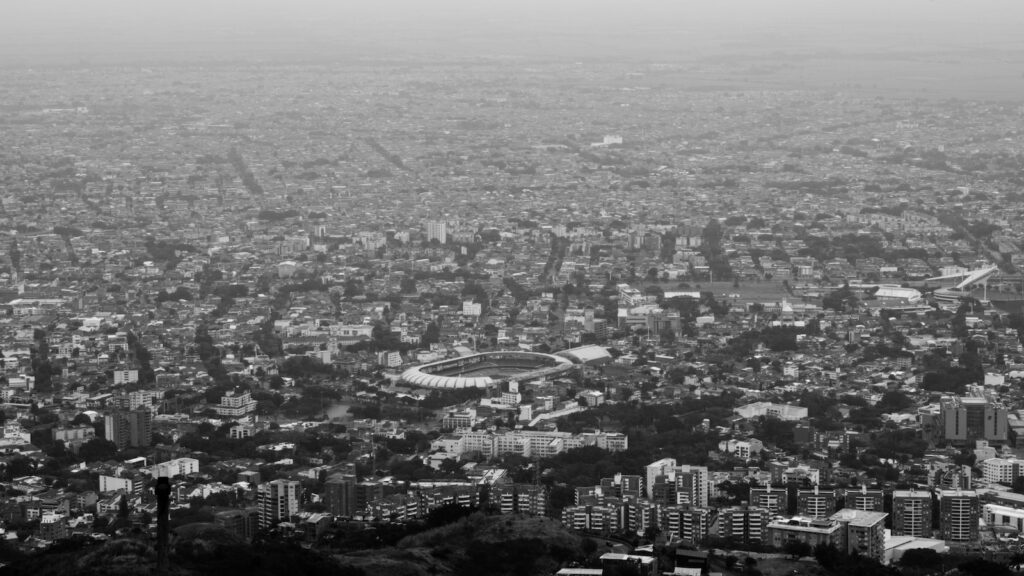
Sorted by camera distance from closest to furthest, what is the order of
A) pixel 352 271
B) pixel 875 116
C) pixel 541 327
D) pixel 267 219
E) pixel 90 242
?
pixel 541 327 → pixel 352 271 → pixel 90 242 → pixel 267 219 → pixel 875 116

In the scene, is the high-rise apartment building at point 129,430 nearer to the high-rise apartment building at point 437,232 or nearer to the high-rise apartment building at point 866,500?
the high-rise apartment building at point 866,500

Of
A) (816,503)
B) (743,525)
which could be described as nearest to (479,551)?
(743,525)

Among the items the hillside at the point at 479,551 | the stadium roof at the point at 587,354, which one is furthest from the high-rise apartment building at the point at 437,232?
the hillside at the point at 479,551

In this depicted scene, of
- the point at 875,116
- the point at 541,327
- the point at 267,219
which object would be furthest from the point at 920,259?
the point at 875,116

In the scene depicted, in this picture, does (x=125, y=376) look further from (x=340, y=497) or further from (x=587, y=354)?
(x=340, y=497)

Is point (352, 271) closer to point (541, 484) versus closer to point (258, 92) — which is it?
point (541, 484)

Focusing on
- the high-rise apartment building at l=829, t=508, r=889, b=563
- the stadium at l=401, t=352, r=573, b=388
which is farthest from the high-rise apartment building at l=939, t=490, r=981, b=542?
the stadium at l=401, t=352, r=573, b=388
